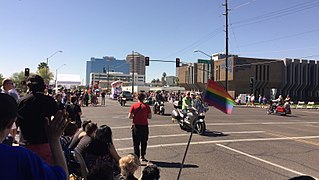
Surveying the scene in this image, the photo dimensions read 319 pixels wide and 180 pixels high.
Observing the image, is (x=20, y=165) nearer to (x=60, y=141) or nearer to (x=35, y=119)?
(x=60, y=141)

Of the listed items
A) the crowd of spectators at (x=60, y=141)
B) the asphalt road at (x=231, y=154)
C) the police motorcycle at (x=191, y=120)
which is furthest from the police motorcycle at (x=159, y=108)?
the crowd of spectators at (x=60, y=141)

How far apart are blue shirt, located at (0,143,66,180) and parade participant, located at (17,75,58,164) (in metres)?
2.89

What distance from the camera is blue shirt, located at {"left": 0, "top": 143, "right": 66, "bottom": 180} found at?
1512 millimetres

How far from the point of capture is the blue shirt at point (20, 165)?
1.51 metres

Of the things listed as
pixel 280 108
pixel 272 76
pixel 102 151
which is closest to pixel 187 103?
pixel 102 151

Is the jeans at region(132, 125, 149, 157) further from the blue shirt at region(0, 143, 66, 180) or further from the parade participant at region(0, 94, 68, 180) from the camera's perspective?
the blue shirt at region(0, 143, 66, 180)

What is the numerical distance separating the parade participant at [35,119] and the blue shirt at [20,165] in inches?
114

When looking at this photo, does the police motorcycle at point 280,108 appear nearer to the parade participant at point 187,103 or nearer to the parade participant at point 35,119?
the parade participant at point 187,103

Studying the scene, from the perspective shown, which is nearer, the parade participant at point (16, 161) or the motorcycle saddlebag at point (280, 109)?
the parade participant at point (16, 161)

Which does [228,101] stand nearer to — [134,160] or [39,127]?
[134,160]

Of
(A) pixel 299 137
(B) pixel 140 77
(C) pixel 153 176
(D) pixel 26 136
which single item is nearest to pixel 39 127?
(D) pixel 26 136

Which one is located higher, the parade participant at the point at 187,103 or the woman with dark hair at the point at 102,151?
the parade participant at the point at 187,103

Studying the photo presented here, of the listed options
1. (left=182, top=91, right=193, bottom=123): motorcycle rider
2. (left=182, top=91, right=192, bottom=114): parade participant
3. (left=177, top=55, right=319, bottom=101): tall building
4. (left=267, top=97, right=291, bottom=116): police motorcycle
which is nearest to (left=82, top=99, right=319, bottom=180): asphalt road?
(left=182, top=91, right=193, bottom=123): motorcycle rider

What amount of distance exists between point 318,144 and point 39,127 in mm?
10256
